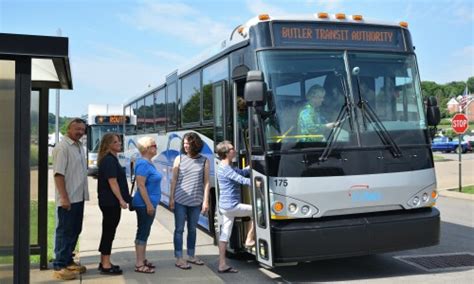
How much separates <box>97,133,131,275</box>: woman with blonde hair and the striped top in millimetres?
813

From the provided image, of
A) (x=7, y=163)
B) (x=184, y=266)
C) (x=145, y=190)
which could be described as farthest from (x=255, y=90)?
(x=7, y=163)

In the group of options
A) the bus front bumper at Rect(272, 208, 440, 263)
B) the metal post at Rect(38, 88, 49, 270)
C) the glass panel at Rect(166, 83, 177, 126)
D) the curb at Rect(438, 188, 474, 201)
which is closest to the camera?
the bus front bumper at Rect(272, 208, 440, 263)

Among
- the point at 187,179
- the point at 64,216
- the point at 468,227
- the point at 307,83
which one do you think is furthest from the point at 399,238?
the point at 468,227

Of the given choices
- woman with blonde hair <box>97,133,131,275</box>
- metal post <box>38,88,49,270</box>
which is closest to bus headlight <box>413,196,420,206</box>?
woman with blonde hair <box>97,133,131,275</box>

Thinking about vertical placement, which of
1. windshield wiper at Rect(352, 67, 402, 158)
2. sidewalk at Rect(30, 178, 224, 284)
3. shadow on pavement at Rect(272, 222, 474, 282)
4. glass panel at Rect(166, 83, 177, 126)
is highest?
glass panel at Rect(166, 83, 177, 126)

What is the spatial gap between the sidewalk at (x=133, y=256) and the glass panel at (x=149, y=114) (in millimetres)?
3314

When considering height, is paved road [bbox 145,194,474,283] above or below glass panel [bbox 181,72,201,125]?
below

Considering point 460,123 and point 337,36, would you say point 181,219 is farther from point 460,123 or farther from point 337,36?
point 460,123

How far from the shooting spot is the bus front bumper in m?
6.30

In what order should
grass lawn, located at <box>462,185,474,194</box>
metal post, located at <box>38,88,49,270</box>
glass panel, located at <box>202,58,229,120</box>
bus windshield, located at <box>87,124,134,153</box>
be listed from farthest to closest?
1. bus windshield, located at <box>87,124,134,153</box>
2. grass lawn, located at <box>462,185,474,194</box>
3. glass panel, located at <box>202,58,229,120</box>
4. metal post, located at <box>38,88,49,270</box>

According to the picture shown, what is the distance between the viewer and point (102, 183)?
6664 millimetres

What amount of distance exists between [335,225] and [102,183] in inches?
113

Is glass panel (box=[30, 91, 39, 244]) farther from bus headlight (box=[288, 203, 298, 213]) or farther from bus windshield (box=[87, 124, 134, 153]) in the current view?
bus windshield (box=[87, 124, 134, 153])

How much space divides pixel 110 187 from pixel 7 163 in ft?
6.96
